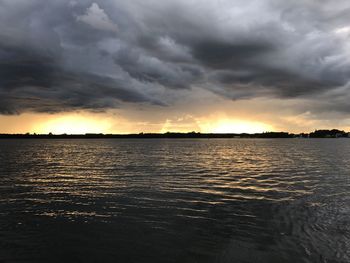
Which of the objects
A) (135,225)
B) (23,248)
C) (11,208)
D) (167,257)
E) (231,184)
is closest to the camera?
(167,257)

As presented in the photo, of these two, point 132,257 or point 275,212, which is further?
point 275,212

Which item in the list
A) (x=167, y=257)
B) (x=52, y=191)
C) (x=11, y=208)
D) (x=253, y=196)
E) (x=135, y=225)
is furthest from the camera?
(x=52, y=191)

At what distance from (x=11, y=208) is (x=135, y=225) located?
962 centimetres

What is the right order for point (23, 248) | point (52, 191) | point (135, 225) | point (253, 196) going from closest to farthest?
point (23, 248), point (135, 225), point (253, 196), point (52, 191)

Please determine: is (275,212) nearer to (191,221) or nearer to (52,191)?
(191,221)

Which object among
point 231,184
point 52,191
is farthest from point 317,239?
point 52,191

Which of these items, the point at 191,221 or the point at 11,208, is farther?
the point at 11,208

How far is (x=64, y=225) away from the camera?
17.5 metres

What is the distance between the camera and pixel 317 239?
14.9 meters

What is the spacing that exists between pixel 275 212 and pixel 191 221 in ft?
18.7

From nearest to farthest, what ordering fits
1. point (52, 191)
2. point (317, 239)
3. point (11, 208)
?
point (317, 239) < point (11, 208) < point (52, 191)

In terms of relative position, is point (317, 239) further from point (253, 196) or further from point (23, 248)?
point (23, 248)

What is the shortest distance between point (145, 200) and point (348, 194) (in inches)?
646

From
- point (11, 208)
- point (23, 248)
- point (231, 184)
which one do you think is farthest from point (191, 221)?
point (231, 184)
